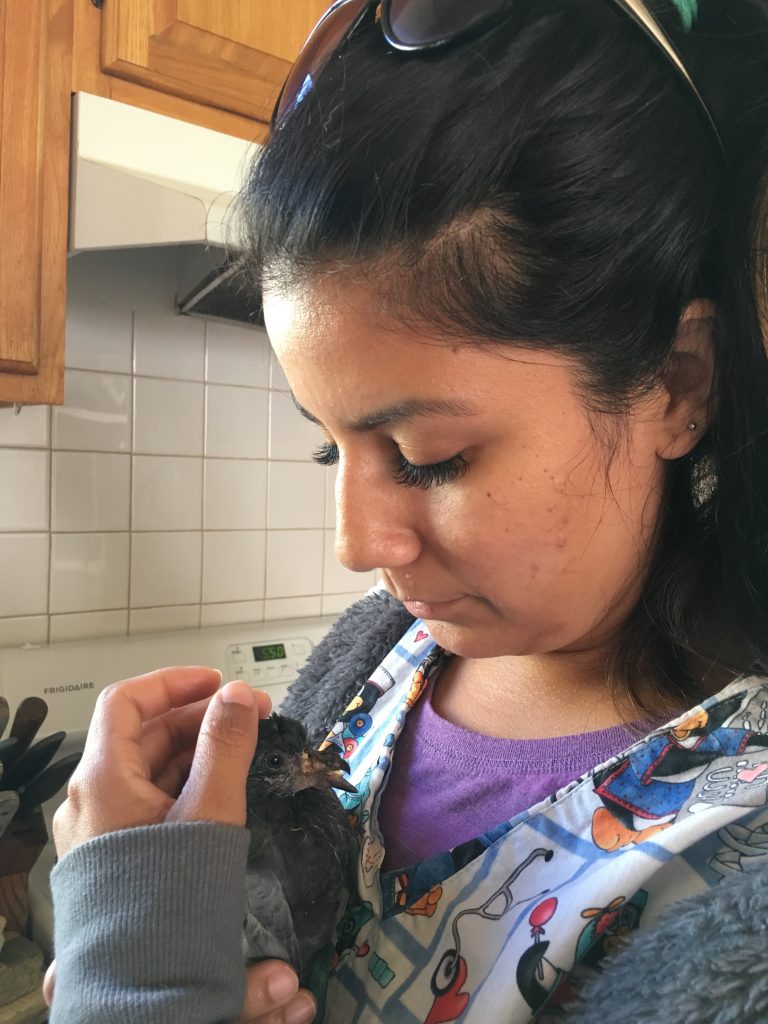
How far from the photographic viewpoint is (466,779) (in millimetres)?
560

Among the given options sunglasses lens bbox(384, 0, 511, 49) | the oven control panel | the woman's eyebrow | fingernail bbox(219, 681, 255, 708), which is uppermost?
sunglasses lens bbox(384, 0, 511, 49)

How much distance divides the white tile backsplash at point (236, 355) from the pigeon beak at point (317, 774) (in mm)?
942

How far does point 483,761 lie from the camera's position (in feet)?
1.84

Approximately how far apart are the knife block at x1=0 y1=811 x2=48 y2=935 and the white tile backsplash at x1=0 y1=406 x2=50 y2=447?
22.5 inches

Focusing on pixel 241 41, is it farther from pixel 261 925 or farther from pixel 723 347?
pixel 261 925

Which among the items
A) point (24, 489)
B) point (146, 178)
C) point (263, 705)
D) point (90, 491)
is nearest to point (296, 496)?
point (90, 491)

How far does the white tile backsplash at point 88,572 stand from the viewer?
1.21 metres

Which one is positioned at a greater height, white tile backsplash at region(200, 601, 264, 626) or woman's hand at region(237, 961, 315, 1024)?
woman's hand at region(237, 961, 315, 1024)

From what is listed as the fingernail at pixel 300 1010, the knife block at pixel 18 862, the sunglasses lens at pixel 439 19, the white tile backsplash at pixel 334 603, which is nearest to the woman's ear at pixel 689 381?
the sunglasses lens at pixel 439 19

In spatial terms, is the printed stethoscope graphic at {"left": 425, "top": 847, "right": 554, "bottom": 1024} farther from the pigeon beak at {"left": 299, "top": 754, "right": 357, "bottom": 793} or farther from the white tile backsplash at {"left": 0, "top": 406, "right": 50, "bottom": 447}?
the white tile backsplash at {"left": 0, "top": 406, "right": 50, "bottom": 447}

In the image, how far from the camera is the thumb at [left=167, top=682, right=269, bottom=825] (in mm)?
431

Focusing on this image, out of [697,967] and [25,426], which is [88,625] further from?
[697,967]

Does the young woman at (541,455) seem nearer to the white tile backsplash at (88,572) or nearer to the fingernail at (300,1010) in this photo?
the fingernail at (300,1010)

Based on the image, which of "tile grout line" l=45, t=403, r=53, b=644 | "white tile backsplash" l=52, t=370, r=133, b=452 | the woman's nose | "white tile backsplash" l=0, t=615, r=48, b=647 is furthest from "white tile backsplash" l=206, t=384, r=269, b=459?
the woman's nose
